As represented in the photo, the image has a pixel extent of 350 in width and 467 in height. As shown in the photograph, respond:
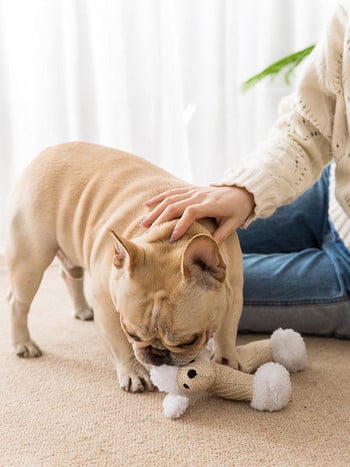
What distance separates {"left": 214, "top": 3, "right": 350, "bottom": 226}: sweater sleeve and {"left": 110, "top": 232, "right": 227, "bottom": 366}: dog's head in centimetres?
26

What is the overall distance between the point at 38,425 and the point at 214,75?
156 cm

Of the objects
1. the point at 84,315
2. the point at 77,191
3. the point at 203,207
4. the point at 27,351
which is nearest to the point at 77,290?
the point at 84,315

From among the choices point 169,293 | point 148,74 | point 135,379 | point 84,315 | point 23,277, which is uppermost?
point 148,74

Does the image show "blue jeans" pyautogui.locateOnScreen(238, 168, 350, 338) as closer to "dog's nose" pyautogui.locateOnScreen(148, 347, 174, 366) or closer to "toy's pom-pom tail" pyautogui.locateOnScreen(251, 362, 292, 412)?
"toy's pom-pom tail" pyautogui.locateOnScreen(251, 362, 292, 412)

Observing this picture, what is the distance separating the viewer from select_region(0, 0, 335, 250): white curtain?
7.61 feet

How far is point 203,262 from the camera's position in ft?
3.57

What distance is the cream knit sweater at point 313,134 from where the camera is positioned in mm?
1339

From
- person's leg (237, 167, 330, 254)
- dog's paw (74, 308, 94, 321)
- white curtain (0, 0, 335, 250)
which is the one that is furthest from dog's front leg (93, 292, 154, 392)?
white curtain (0, 0, 335, 250)

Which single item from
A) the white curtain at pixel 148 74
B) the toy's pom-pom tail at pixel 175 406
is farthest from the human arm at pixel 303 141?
the white curtain at pixel 148 74

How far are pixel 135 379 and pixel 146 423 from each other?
146mm

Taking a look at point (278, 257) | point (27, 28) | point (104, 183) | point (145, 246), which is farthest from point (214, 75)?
point (145, 246)

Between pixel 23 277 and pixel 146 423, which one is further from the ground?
pixel 23 277

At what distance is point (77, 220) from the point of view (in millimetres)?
1407

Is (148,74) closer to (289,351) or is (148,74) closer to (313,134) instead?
(313,134)
